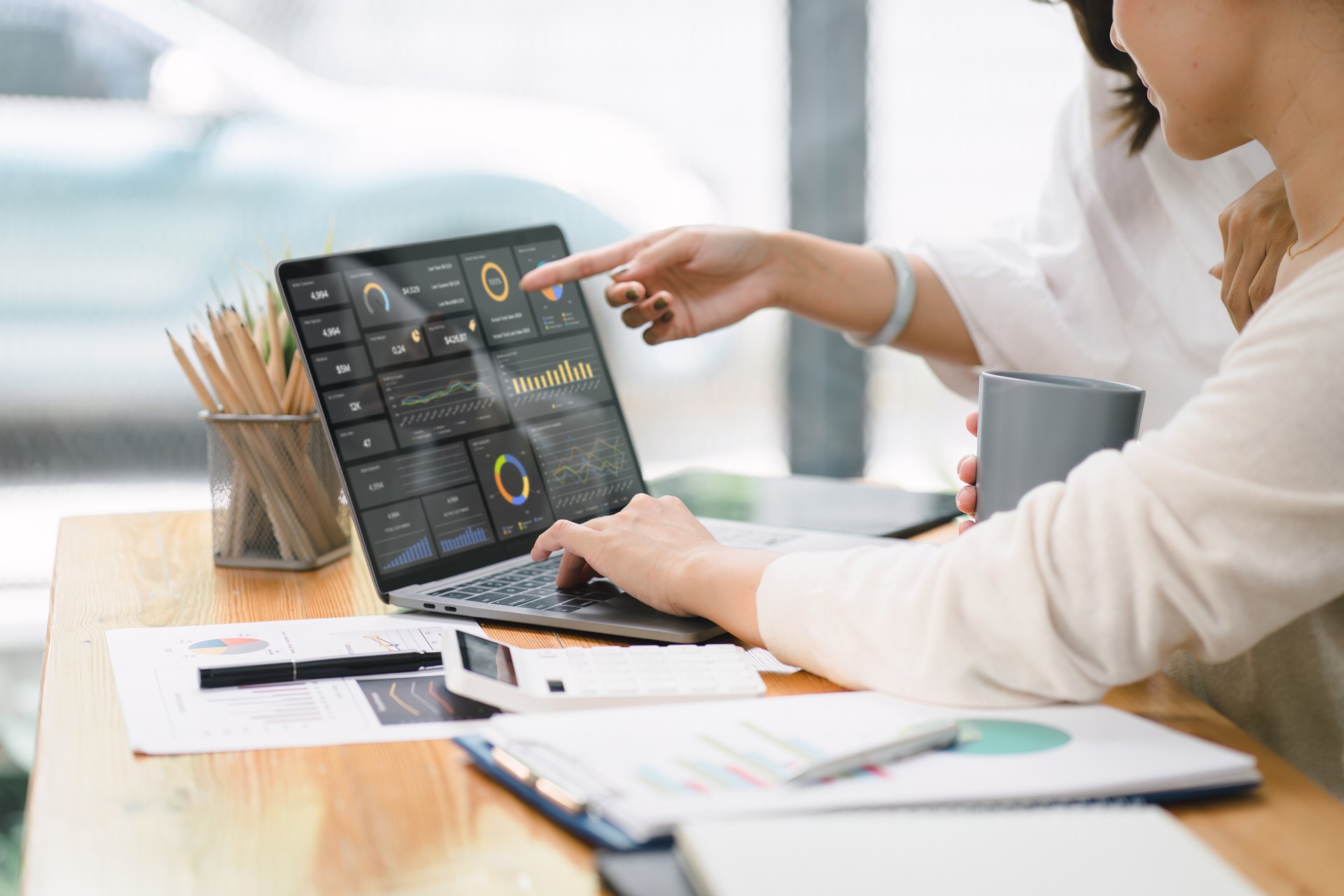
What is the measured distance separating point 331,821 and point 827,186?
1.58 m

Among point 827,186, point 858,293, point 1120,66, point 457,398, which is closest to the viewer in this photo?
point 457,398

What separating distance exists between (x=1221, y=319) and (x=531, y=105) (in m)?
1.06

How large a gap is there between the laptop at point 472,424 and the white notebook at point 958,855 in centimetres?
30

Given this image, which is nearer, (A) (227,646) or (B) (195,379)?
(A) (227,646)

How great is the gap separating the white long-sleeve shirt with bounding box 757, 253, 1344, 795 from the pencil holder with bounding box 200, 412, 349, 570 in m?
0.51

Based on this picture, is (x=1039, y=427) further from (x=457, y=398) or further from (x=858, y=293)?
(x=858, y=293)

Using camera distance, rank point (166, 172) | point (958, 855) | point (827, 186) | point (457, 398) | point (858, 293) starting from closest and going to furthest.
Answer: point (958, 855) < point (457, 398) < point (858, 293) < point (166, 172) < point (827, 186)

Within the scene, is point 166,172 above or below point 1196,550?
above

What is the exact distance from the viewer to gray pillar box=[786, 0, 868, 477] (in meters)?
1.87

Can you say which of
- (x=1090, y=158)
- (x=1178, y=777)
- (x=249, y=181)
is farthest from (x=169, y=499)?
(x=1178, y=777)

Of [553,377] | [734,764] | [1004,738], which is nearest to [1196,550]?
[1004,738]

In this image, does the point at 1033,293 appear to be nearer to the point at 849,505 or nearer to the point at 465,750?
the point at 849,505

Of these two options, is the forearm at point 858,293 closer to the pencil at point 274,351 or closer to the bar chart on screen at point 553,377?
the bar chart on screen at point 553,377

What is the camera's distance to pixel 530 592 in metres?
0.83
